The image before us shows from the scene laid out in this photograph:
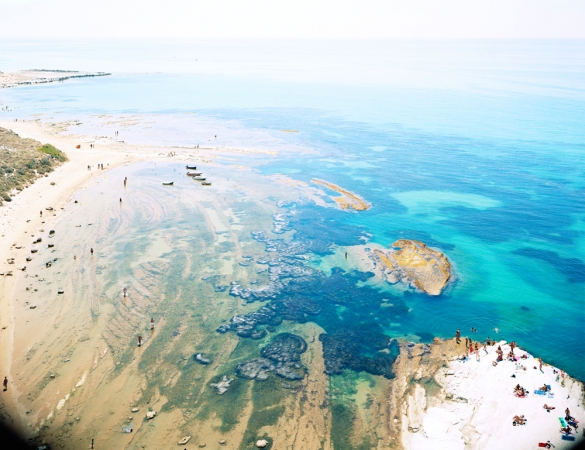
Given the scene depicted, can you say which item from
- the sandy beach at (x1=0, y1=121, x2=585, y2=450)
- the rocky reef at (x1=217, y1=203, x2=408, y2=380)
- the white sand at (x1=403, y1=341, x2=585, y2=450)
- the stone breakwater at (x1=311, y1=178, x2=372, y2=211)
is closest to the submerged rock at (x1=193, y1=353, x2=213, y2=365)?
the sandy beach at (x1=0, y1=121, x2=585, y2=450)

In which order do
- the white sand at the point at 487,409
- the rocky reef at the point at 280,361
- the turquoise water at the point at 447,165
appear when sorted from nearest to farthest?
the white sand at the point at 487,409, the rocky reef at the point at 280,361, the turquoise water at the point at 447,165

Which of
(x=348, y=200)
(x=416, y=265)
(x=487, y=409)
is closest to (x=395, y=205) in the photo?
(x=348, y=200)

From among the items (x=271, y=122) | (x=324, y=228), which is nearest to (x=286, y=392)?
(x=324, y=228)

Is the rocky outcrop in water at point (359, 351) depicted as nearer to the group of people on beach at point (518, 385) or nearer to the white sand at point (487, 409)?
the white sand at point (487, 409)

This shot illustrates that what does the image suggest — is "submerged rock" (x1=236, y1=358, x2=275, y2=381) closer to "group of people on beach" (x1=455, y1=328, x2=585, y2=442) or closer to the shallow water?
the shallow water

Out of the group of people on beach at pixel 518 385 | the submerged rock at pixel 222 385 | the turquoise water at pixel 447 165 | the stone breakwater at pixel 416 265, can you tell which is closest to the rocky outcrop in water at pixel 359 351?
the turquoise water at pixel 447 165
